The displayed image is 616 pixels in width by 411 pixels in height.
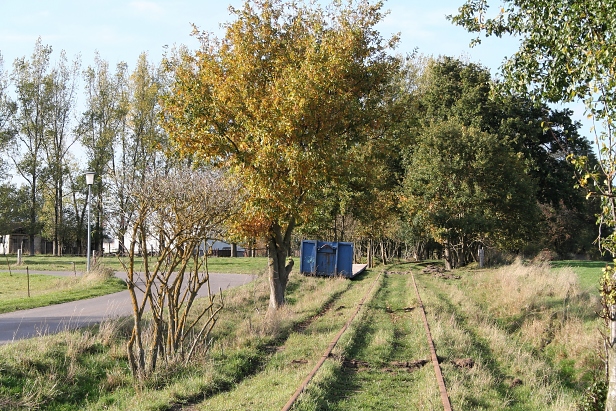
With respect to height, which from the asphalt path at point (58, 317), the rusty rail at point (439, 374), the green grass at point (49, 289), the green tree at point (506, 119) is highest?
the green tree at point (506, 119)

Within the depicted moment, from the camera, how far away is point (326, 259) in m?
32.4

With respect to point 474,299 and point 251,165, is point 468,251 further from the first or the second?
point 251,165

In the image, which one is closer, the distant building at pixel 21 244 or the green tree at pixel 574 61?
the green tree at pixel 574 61

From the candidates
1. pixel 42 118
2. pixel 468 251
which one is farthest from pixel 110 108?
pixel 468 251

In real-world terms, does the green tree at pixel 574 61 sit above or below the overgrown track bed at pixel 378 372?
above

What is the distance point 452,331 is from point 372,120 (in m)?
6.68

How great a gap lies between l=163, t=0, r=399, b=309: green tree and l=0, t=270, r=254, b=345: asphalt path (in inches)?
185

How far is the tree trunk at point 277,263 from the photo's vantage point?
18.3 m

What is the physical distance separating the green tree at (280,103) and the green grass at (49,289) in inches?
257

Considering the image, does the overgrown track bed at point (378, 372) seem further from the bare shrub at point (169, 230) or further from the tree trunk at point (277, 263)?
the tree trunk at point (277, 263)

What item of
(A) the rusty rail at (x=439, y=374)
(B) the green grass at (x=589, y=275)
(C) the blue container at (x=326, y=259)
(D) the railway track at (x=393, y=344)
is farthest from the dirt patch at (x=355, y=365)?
(C) the blue container at (x=326, y=259)

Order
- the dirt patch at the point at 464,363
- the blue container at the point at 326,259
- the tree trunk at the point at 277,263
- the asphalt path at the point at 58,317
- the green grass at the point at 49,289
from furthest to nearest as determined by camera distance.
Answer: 1. the blue container at the point at 326,259
2. the tree trunk at the point at 277,263
3. the green grass at the point at 49,289
4. the asphalt path at the point at 58,317
5. the dirt patch at the point at 464,363

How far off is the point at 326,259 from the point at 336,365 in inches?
869

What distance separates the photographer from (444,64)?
1823 inches
